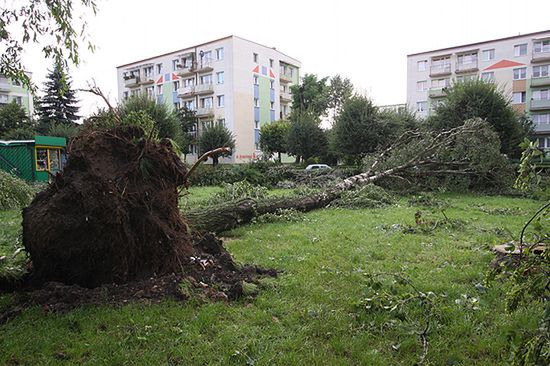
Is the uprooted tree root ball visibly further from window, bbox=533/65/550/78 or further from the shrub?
window, bbox=533/65/550/78

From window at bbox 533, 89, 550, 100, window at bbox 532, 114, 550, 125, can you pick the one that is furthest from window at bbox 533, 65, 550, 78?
window at bbox 532, 114, 550, 125

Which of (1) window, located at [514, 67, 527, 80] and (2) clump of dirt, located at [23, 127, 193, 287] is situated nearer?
(2) clump of dirt, located at [23, 127, 193, 287]

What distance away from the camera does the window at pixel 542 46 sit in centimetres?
3816

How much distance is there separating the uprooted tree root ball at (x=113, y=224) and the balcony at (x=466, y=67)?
4522 cm

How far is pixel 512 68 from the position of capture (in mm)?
39844

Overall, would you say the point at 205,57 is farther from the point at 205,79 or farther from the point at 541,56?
the point at 541,56

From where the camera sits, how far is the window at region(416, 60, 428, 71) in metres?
44.8

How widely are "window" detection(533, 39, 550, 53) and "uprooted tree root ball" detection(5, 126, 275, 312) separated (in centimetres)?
4589

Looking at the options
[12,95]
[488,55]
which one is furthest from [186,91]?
[488,55]

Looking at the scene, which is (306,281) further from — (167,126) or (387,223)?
(167,126)

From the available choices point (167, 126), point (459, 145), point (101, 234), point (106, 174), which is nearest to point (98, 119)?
point (106, 174)

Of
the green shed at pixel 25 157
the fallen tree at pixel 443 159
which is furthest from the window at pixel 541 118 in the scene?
the green shed at pixel 25 157

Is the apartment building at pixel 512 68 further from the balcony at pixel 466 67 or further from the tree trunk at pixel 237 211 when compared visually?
the tree trunk at pixel 237 211

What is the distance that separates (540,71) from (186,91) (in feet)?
127
